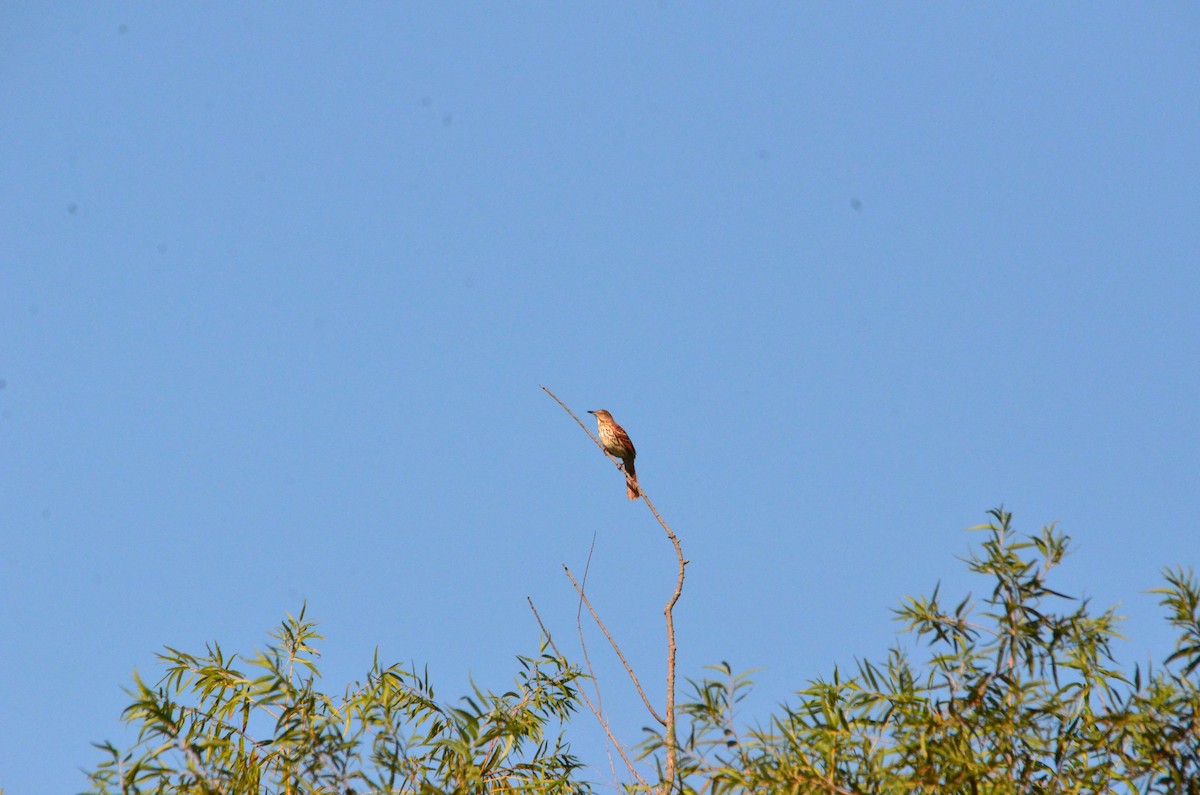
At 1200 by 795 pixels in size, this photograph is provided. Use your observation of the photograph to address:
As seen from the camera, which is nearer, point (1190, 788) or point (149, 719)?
point (1190, 788)

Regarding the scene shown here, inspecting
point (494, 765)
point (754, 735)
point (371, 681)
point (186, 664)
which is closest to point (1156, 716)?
point (754, 735)

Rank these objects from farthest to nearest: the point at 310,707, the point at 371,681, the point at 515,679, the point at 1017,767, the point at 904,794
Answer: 1. the point at 515,679
2. the point at 371,681
3. the point at 310,707
4. the point at 1017,767
5. the point at 904,794

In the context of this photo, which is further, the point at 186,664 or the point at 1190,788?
the point at 186,664

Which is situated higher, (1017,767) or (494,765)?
(494,765)

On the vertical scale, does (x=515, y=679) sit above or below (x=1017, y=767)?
above

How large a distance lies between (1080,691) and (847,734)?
0.98 metres

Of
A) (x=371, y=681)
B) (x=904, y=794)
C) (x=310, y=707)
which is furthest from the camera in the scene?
(x=371, y=681)

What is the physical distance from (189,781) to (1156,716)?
3731 millimetres

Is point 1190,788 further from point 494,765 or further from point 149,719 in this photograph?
point 149,719

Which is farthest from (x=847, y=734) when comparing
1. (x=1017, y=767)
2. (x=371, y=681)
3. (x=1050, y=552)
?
(x=371, y=681)

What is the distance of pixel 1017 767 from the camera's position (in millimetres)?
5000

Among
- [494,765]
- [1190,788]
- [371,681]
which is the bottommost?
[1190,788]

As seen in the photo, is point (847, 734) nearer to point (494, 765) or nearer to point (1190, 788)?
point (1190, 788)

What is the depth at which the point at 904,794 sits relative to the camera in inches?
185
